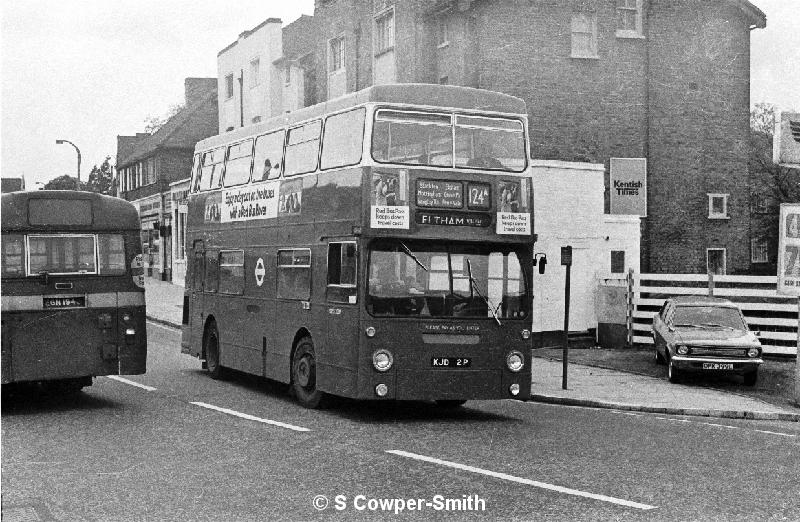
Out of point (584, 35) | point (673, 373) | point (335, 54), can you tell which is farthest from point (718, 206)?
point (673, 373)

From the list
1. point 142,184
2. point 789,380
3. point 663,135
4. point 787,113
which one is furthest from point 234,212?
point 142,184

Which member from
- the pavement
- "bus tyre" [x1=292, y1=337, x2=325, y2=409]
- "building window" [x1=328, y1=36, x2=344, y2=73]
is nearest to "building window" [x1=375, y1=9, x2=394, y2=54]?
"building window" [x1=328, y1=36, x2=344, y2=73]

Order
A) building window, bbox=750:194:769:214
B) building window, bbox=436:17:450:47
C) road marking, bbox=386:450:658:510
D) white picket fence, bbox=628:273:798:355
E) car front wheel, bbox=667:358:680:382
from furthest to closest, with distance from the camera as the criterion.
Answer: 1. building window, bbox=750:194:769:214
2. building window, bbox=436:17:450:47
3. white picket fence, bbox=628:273:798:355
4. car front wheel, bbox=667:358:680:382
5. road marking, bbox=386:450:658:510

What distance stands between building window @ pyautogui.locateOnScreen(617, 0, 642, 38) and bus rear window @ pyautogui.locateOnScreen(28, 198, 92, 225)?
23953mm

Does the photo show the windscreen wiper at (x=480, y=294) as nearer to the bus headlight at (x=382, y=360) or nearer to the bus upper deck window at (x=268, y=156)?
the bus headlight at (x=382, y=360)

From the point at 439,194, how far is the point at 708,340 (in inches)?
311

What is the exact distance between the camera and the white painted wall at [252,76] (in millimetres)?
51875

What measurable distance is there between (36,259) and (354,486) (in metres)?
7.26

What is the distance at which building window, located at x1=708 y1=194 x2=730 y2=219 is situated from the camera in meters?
36.9

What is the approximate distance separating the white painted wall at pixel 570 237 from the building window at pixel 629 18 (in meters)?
9.14

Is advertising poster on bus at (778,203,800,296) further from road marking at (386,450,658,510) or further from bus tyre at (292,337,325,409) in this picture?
road marking at (386,450,658,510)

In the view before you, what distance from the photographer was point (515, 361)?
15.1 metres

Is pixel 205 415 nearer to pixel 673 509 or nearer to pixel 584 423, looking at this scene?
pixel 584 423

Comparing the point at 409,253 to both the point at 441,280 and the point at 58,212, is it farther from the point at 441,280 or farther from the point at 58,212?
the point at 58,212
